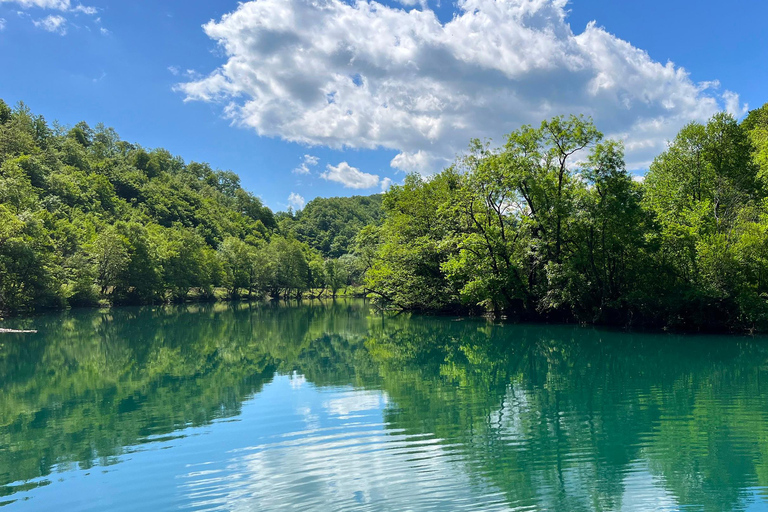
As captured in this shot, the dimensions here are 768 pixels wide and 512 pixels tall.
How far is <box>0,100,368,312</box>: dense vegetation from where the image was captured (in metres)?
47.4

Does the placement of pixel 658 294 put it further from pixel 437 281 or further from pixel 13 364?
pixel 13 364

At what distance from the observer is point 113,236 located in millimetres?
62125

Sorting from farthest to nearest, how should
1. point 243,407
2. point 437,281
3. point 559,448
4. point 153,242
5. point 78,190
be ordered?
point 78,190
point 153,242
point 437,281
point 243,407
point 559,448

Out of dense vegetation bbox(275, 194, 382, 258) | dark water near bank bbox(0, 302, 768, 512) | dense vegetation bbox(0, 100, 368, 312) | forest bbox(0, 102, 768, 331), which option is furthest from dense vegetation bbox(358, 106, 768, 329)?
dense vegetation bbox(275, 194, 382, 258)

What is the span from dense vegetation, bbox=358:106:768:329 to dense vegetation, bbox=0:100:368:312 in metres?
42.4

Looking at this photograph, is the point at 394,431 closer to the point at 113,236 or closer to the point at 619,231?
the point at 619,231

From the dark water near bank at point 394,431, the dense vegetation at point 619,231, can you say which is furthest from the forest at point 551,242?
the dark water near bank at point 394,431

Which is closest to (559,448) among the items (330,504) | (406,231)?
(330,504)

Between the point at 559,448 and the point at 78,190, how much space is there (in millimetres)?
93337

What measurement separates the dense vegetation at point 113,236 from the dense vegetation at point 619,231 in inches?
1669

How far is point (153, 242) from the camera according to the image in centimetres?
7581

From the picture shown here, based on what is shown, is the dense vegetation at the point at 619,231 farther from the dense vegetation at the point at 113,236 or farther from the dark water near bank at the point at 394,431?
the dense vegetation at the point at 113,236

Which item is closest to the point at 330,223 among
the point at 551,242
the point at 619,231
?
the point at 551,242

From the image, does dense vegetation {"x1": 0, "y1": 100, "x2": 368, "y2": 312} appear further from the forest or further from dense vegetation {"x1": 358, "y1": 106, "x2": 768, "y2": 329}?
dense vegetation {"x1": 358, "y1": 106, "x2": 768, "y2": 329}
